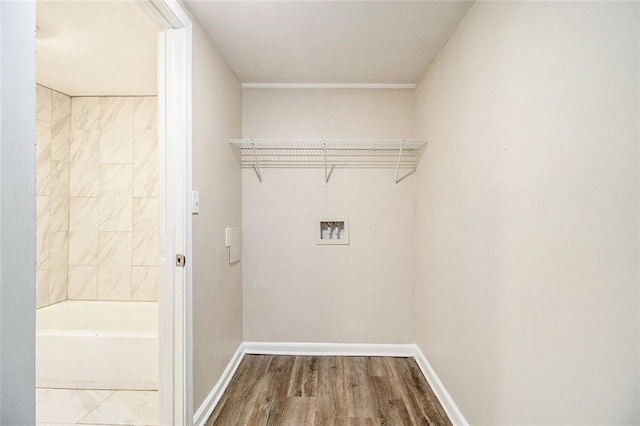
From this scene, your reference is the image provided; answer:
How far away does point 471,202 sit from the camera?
1.81 meters

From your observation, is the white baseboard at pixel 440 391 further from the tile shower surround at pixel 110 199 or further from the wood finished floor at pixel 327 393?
the tile shower surround at pixel 110 199

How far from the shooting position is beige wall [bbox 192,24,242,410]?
1927 millimetres

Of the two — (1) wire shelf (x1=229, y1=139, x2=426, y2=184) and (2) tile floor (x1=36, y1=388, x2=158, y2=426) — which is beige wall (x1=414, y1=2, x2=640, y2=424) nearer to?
(1) wire shelf (x1=229, y1=139, x2=426, y2=184)

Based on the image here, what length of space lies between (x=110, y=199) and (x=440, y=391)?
323 centimetres

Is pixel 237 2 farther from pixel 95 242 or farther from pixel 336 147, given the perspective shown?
pixel 95 242

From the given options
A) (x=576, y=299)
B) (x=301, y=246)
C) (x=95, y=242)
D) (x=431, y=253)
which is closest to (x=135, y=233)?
(x=95, y=242)

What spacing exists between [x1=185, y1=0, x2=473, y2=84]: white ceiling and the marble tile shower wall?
1.27 metres

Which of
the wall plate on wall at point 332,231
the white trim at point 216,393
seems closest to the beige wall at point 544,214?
the wall plate on wall at point 332,231

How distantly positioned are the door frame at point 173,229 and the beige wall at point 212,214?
0.12 m

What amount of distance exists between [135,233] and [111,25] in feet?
6.16

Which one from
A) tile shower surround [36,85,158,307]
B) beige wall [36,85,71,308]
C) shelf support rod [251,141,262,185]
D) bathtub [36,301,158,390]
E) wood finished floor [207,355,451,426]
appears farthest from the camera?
tile shower surround [36,85,158,307]

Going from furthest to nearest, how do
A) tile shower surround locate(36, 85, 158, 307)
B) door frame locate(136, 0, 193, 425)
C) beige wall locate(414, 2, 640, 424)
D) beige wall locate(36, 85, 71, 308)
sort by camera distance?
tile shower surround locate(36, 85, 158, 307) → beige wall locate(36, 85, 71, 308) → door frame locate(136, 0, 193, 425) → beige wall locate(414, 2, 640, 424)

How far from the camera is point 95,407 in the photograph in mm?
2232

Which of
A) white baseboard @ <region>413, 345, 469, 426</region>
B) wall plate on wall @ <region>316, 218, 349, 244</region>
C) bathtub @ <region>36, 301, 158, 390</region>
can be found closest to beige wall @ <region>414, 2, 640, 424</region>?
white baseboard @ <region>413, 345, 469, 426</region>
